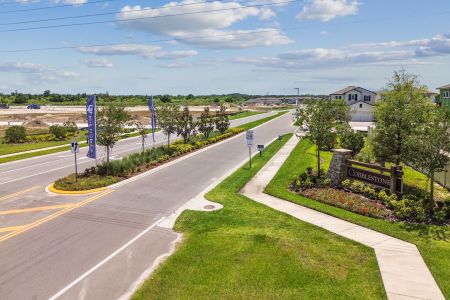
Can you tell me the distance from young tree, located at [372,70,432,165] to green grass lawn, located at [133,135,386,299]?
7125mm

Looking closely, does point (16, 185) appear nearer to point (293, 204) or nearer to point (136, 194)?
point (136, 194)

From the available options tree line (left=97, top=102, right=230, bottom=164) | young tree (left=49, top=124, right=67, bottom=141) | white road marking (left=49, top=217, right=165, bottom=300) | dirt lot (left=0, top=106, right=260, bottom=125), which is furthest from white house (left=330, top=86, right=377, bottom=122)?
white road marking (left=49, top=217, right=165, bottom=300)

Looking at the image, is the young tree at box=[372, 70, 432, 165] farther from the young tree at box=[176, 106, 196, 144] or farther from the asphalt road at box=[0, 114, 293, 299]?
the young tree at box=[176, 106, 196, 144]

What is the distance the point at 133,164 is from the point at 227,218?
490 inches

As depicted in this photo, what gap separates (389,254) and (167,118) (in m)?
23.9

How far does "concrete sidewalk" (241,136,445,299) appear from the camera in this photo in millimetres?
9227

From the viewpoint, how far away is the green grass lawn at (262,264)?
919 cm

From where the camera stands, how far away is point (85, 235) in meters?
13.3

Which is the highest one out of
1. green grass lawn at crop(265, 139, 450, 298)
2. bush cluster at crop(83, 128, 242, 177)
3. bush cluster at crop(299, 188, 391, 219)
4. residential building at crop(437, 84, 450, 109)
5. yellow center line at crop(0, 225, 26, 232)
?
residential building at crop(437, 84, 450, 109)

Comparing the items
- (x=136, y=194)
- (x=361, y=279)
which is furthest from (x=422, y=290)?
(x=136, y=194)

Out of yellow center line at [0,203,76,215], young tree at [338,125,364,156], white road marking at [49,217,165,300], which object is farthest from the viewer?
young tree at [338,125,364,156]

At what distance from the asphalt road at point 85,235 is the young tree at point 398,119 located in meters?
9.42

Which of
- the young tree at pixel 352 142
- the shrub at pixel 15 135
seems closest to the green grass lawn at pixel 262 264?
the young tree at pixel 352 142

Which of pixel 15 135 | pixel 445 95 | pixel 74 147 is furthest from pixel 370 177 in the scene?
pixel 445 95
